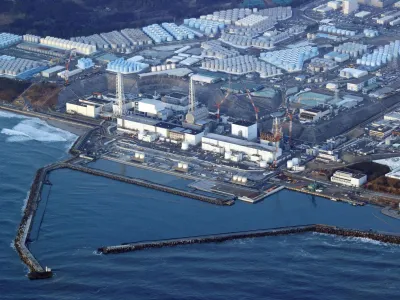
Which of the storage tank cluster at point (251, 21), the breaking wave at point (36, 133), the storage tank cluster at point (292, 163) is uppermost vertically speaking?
the storage tank cluster at point (251, 21)

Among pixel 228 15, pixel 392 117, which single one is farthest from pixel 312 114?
pixel 228 15

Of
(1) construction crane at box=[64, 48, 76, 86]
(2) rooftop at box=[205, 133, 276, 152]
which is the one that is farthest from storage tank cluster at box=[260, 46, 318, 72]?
(2) rooftop at box=[205, 133, 276, 152]

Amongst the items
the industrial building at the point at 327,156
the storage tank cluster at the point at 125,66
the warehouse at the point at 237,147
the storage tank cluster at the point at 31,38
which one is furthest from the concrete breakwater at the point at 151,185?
the storage tank cluster at the point at 31,38

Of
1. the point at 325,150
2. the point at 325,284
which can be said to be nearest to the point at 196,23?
the point at 325,150

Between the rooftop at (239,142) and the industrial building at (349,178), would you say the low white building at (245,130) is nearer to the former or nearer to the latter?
the rooftop at (239,142)

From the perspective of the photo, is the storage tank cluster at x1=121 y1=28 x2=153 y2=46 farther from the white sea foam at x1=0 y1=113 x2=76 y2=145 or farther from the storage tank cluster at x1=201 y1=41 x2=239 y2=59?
the white sea foam at x1=0 y1=113 x2=76 y2=145

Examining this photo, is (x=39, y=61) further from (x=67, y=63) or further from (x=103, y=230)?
(x=103, y=230)
